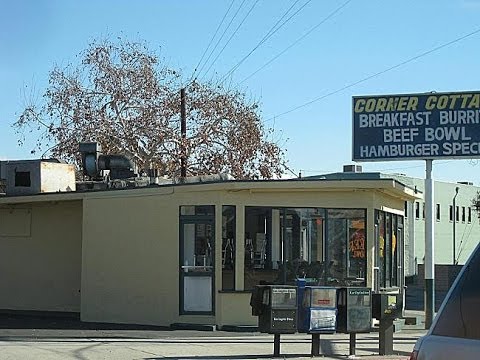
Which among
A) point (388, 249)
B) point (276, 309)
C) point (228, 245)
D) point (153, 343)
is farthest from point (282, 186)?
point (276, 309)

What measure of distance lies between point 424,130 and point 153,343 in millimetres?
7537

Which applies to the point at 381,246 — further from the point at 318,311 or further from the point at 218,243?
the point at 318,311

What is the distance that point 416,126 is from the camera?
1923cm

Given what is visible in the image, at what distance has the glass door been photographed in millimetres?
19703

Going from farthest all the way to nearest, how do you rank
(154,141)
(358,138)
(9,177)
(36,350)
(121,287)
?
(154,141) < (9,177) < (121,287) < (358,138) < (36,350)

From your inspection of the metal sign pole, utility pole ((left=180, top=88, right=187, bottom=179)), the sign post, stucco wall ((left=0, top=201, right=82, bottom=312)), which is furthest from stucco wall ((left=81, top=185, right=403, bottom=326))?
utility pole ((left=180, top=88, right=187, bottom=179))

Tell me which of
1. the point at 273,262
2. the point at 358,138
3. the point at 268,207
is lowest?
the point at 273,262

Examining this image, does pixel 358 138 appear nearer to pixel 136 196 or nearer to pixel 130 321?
pixel 136 196

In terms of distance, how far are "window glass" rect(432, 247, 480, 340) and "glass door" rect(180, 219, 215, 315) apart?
15.0 m

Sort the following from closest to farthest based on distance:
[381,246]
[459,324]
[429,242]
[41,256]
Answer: [459,324], [429,242], [381,246], [41,256]

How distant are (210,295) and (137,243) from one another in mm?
2246

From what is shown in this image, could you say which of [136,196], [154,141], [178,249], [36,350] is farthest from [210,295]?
[154,141]

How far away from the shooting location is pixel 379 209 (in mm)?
20781

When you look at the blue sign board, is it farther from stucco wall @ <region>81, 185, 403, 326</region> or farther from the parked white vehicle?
the parked white vehicle
